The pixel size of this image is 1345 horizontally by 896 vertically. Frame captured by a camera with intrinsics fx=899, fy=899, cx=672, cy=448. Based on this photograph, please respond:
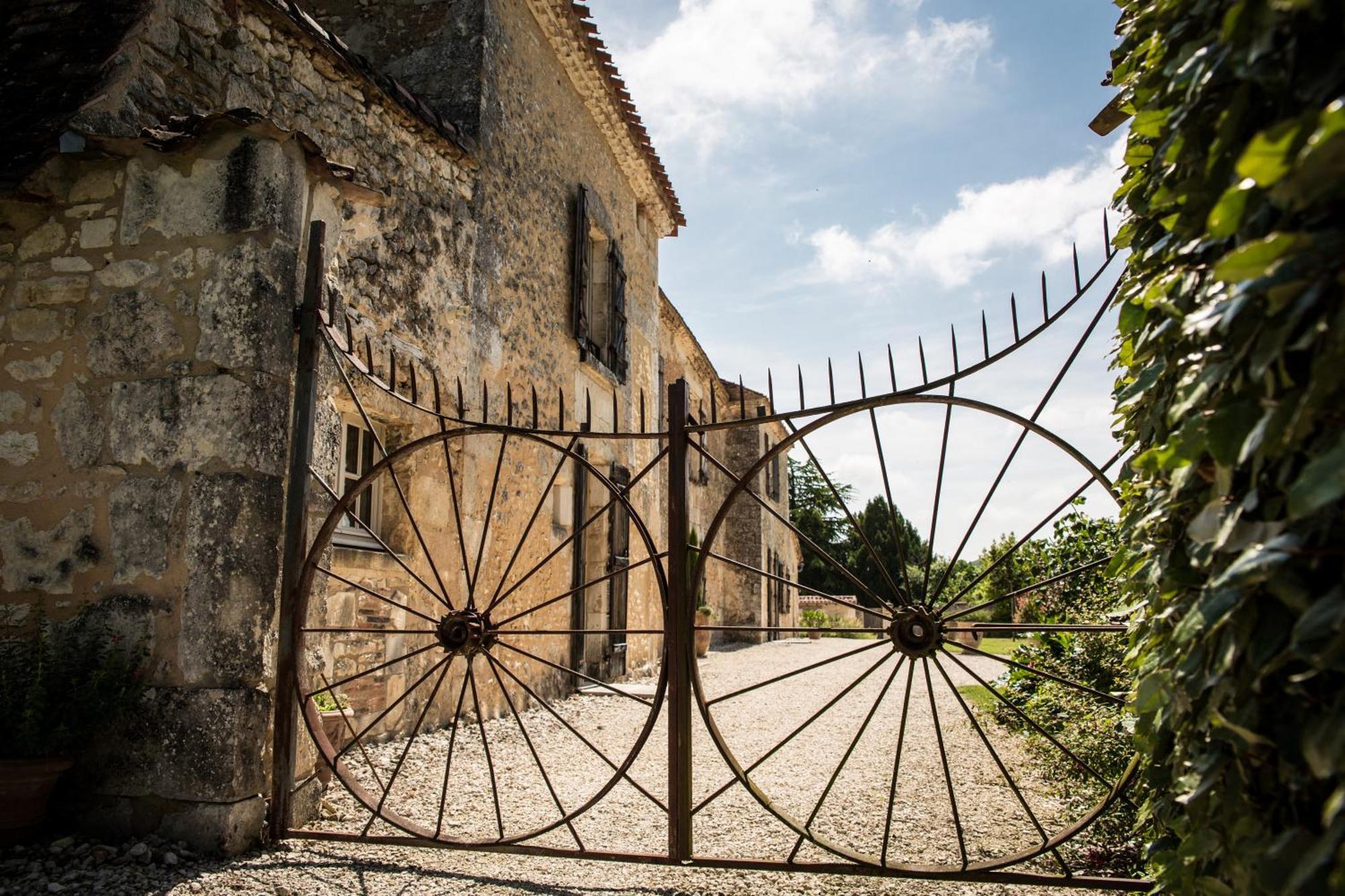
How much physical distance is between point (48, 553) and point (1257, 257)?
3.55 metres

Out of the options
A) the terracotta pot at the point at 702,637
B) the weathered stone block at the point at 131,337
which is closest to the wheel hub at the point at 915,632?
the weathered stone block at the point at 131,337

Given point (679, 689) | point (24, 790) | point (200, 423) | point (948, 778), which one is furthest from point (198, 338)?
point (948, 778)

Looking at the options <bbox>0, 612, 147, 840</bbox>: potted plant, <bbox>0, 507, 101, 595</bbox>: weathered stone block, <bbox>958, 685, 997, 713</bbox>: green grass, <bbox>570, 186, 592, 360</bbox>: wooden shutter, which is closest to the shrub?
<bbox>0, 612, 147, 840</bbox>: potted plant

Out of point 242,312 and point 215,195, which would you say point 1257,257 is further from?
point 215,195

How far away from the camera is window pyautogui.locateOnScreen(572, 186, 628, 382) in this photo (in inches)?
338

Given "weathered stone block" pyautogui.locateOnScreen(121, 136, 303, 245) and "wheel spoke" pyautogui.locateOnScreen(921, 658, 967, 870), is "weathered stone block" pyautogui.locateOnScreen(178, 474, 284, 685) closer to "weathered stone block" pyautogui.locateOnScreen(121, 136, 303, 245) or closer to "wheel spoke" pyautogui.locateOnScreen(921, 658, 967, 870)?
"weathered stone block" pyautogui.locateOnScreen(121, 136, 303, 245)

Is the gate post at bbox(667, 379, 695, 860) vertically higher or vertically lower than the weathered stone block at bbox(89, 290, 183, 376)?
lower

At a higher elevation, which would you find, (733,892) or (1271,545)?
(1271,545)

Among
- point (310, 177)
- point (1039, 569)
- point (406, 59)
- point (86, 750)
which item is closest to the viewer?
point (86, 750)

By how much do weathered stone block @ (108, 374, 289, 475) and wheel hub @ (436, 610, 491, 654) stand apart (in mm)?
808

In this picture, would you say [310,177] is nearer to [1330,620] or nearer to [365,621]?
[365,621]

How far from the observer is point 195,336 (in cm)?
309

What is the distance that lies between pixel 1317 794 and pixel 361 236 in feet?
16.1

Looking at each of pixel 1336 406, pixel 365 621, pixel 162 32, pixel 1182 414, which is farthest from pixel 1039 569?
pixel 162 32
